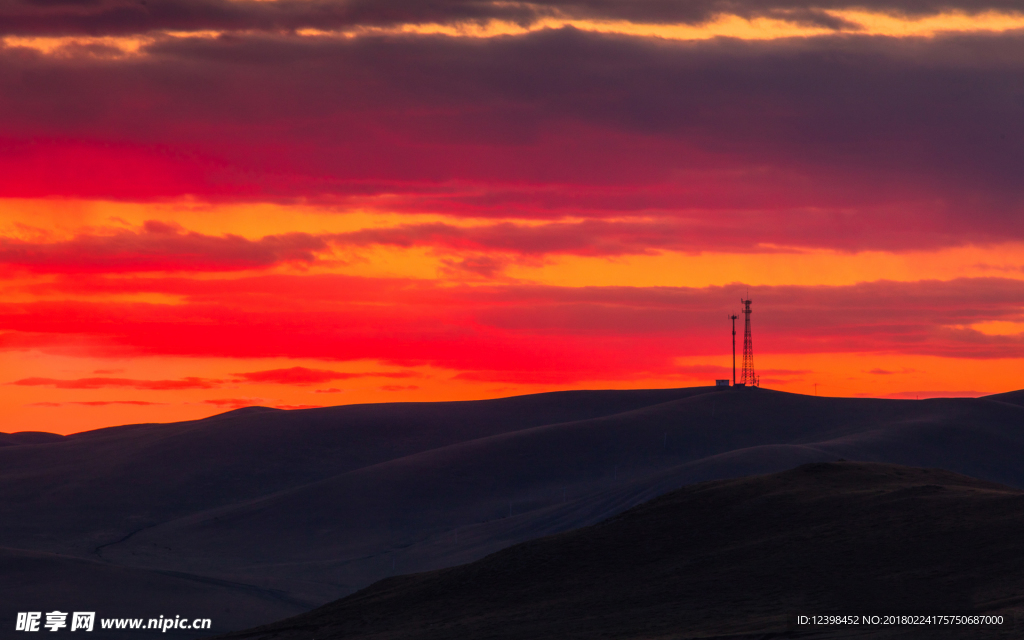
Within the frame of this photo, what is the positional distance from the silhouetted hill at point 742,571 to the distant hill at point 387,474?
Answer: 1279 inches

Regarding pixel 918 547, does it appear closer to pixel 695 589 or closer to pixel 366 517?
pixel 695 589

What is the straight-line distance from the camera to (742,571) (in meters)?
38.3

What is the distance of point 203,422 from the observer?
178125mm

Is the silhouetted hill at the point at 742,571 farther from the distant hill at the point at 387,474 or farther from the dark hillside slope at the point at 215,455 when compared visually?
the dark hillside slope at the point at 215,455

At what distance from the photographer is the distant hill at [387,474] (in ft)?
318

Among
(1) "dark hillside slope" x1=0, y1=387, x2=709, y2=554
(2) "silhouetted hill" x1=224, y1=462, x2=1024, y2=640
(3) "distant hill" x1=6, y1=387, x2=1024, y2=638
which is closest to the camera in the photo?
(2) "silhouetted hill" x1=224, y1=462, x2=1024, y2=640

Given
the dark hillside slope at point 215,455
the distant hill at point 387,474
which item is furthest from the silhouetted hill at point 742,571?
the dark hillside slope at point 215,455

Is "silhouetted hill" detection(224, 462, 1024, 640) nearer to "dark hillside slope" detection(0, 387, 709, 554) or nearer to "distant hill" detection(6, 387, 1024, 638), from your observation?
"distant hill" detection(6, 387, 1024, 638)

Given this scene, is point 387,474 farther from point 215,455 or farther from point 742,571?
point 742,571

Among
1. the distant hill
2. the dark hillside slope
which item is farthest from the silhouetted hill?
the dark hillside slope

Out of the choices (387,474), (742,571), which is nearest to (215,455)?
(387,474)

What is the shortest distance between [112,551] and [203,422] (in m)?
69.7

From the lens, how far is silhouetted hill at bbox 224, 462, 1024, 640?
33.2 m

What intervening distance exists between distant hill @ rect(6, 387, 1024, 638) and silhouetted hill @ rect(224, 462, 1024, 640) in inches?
1279
